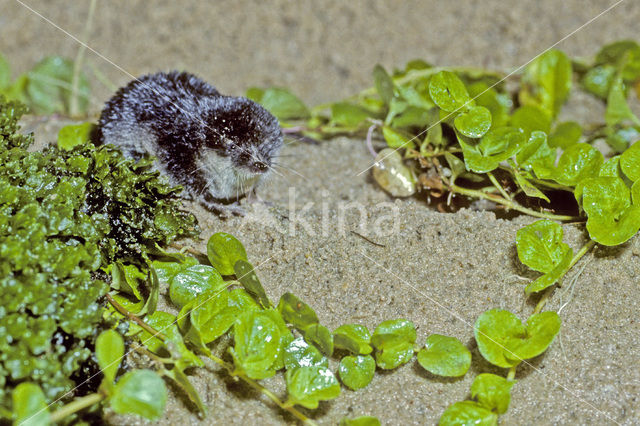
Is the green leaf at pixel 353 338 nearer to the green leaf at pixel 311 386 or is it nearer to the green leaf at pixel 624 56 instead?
the green leaf at pixel 311 386

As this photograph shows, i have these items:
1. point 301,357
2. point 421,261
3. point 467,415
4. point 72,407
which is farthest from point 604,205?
Result: point 72,407

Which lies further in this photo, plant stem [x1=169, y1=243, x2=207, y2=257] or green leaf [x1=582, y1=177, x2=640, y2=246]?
plant stem [x1=169, y1=243, x2=207, y2=257]

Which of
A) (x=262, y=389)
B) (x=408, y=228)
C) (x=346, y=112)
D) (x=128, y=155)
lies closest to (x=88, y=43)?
(x=128, y=155)

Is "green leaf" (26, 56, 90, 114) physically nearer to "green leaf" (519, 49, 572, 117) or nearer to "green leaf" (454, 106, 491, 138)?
"green leaf" (454, 106, 491, 138)

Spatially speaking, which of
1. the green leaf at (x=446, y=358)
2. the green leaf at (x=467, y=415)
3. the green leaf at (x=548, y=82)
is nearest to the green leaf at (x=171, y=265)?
the green leaf at (x=446, y=358)

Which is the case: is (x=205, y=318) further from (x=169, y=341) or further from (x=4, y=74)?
(x=4, y=74)

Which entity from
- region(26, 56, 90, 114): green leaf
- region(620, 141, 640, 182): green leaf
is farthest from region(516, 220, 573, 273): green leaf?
region(26, 56, 90, 114): green leaf
